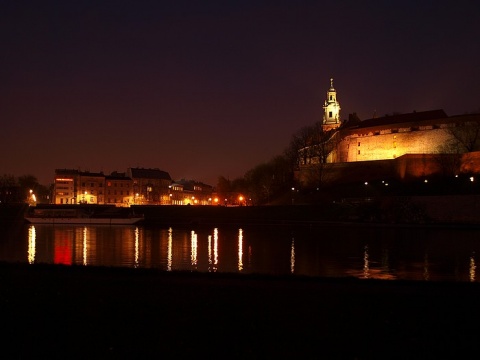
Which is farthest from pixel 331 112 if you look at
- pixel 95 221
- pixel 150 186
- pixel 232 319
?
pixel 232 319

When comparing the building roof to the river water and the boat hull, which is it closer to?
the boat hull

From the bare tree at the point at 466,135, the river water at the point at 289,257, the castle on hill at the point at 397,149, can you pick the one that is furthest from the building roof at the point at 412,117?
the river water at the point at 289,257

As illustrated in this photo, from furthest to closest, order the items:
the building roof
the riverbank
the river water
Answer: the building roof → the riverbank → the river water

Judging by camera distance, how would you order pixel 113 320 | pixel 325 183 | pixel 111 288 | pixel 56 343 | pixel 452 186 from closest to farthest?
pixel 56 343
pixel 113 320
pixel 111 288
pixel 452 186
pixel 325 183

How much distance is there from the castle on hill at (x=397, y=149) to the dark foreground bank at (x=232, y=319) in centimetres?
6183

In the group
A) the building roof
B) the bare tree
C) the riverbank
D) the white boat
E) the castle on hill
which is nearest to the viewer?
the riverbank

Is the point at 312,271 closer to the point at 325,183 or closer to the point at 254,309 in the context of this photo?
the point at 254,309

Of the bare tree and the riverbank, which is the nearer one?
the riverbank

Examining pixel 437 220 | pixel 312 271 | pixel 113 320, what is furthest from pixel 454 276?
pixel 437 220

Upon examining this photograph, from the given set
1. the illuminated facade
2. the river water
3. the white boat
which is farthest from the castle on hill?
the illuminated facade

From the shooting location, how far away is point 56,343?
6801mm

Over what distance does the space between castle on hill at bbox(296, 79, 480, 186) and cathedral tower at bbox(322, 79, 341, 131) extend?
19333 millimetres

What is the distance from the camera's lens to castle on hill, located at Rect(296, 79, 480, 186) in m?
70.6

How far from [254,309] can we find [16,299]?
4195mm
